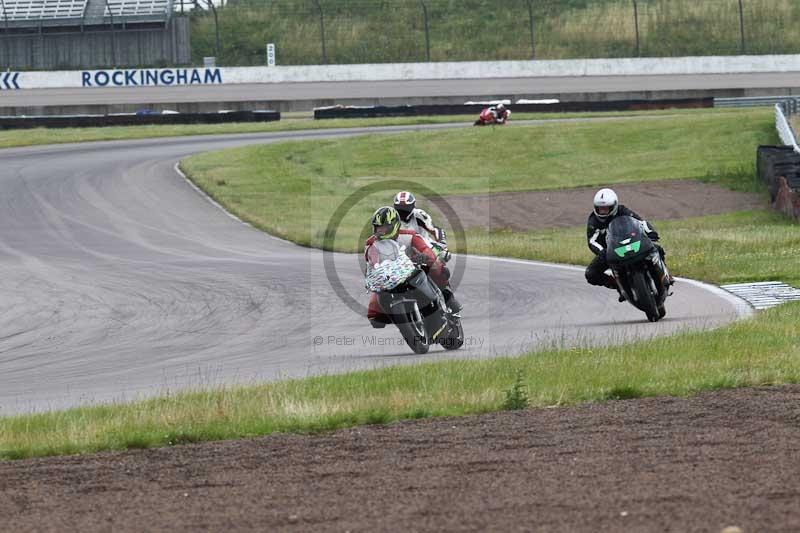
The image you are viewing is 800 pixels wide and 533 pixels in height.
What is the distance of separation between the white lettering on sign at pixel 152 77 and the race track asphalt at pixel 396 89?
65 centimetres

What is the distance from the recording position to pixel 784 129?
38312 millimetres

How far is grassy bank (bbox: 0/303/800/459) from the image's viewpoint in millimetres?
8664

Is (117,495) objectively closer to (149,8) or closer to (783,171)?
(783,171)

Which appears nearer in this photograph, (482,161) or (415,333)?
(415,333)

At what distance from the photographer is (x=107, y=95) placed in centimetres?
5719

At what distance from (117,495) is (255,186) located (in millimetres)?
29532

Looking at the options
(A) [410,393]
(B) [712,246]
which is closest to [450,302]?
(A) [410,393]

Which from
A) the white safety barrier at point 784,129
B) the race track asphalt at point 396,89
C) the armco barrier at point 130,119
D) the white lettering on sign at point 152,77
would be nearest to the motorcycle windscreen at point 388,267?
the white safety barrier at point 784,129

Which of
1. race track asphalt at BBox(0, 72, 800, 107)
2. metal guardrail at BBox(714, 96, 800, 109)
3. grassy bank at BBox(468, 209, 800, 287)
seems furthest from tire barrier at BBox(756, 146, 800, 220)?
race track asphalt at BBox(0, 72, 800, 107)

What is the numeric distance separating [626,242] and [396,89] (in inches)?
1789

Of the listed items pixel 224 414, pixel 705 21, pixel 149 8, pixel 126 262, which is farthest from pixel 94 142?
pixel 224 414

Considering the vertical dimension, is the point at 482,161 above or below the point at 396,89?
below

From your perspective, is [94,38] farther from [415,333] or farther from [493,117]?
[415,333]

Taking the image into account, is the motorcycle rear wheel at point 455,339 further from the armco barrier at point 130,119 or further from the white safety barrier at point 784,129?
the armco barrier at point 130,119
